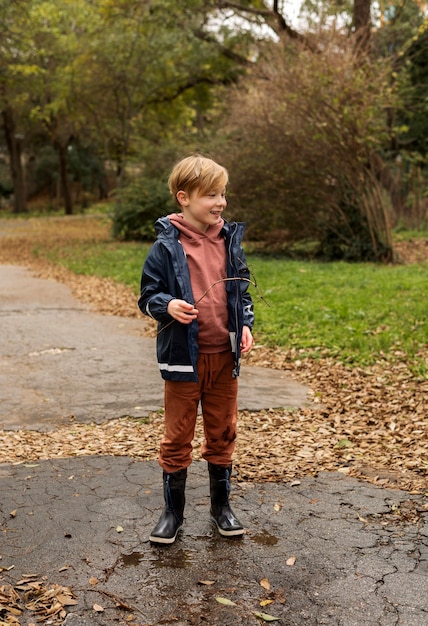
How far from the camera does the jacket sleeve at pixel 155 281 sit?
3393 mm

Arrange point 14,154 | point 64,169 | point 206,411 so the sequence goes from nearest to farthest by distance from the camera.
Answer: point 206,411
point 64,169
point 14,154

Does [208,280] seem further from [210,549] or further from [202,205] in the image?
[210,549]

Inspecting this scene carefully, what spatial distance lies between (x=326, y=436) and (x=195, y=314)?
2.29 meters

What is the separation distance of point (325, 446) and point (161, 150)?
17.7 m

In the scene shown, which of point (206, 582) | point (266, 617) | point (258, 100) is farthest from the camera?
point (258, 100)

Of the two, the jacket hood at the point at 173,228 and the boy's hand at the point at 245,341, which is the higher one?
the jacket hood at the point at 173,228

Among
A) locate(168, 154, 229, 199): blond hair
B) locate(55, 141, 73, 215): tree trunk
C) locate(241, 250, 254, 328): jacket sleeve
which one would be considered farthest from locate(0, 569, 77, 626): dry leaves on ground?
locate(55, 141, 73, 215): tree trunk

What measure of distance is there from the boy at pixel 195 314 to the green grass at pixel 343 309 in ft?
6.38

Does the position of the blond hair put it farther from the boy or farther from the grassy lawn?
the grassy lawn

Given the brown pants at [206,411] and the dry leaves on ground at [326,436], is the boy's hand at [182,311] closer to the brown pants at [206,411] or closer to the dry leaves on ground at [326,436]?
the brown pants at [206,411]

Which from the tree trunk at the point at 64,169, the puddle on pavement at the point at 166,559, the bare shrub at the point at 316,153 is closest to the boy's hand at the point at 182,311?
the puddle on pavement at the point at 166,559

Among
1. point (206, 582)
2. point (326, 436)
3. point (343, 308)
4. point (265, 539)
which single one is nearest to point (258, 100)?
point (343, 308)

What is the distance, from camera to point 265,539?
11.7 ft

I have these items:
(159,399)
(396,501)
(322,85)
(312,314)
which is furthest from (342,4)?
(396,501)
